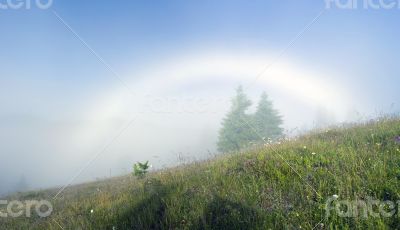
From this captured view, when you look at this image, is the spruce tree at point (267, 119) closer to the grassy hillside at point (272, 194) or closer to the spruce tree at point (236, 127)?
the spruce tree at point (236, 127)

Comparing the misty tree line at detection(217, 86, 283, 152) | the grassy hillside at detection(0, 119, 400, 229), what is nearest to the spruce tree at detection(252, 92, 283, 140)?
the misty tree line at detection(217, 86, 283, 152)

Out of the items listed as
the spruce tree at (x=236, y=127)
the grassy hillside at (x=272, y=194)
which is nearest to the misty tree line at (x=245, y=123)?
the spruce tree at (x=236, y=127)

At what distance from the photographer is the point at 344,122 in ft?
37.0

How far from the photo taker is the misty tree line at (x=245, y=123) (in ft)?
129

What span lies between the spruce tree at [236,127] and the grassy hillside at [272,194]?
3156 cm

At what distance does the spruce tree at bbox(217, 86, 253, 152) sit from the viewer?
1533 inches

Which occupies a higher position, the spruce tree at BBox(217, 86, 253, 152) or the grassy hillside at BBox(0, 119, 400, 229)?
the spruce tree at BBox(217, 86, 253, 152)

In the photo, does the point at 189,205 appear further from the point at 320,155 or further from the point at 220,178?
→ the point at 320,155

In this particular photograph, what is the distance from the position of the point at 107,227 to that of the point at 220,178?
2.13m

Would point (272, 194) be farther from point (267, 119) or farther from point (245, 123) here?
point (267, 119)

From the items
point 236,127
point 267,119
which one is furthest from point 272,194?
point 267,119

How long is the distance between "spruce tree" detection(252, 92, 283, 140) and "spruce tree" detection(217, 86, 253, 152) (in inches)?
84.6

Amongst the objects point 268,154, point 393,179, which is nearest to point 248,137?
point 268,154

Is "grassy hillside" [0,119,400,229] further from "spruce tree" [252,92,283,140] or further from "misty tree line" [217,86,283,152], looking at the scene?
"spruce tree" [252,92,283,140]
